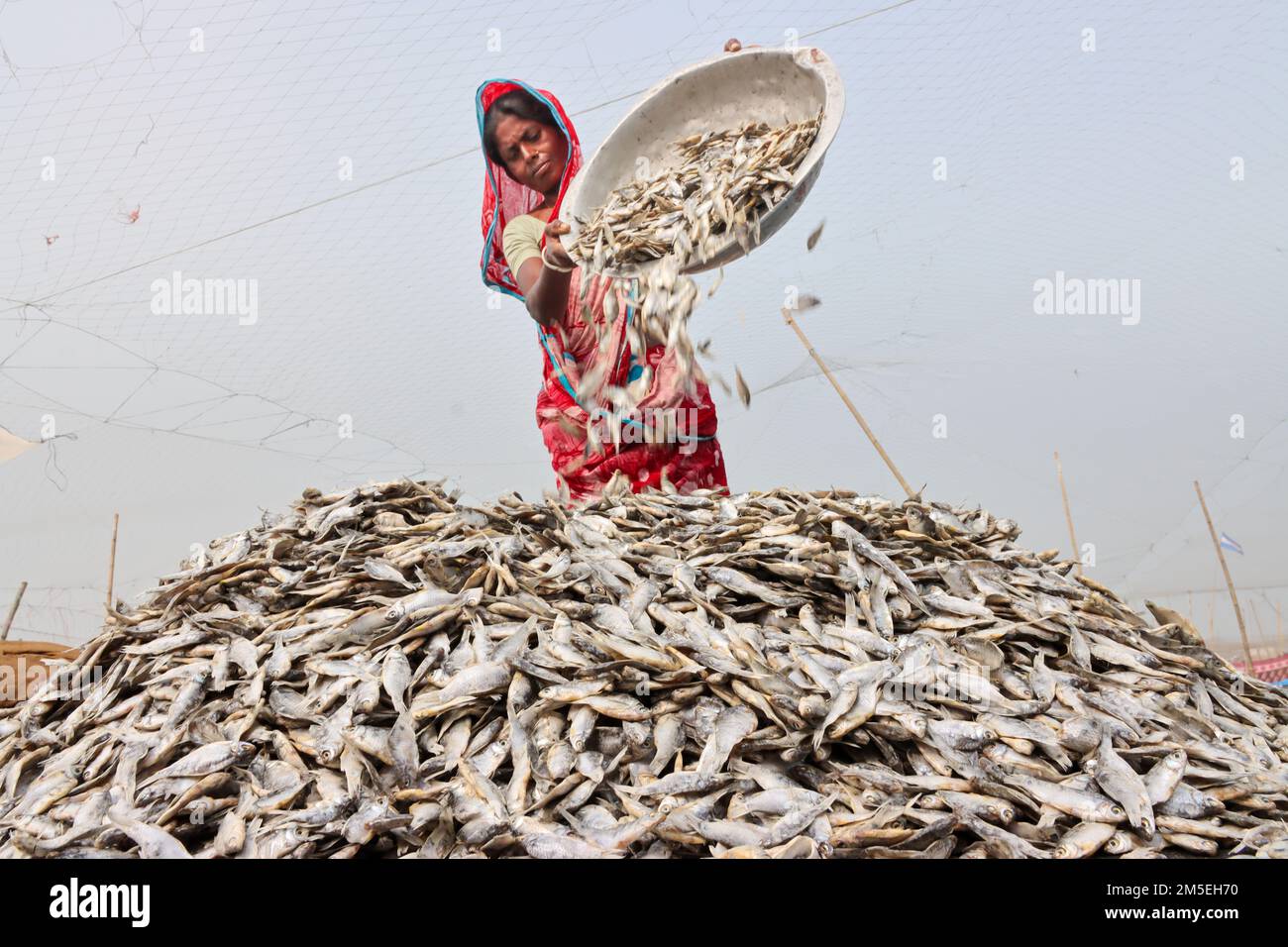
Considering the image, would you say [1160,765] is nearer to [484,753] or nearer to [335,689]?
[484,753]

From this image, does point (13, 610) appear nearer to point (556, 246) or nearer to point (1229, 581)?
point (556, 246)

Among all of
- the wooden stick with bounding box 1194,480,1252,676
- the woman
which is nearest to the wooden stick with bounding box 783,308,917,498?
the woman

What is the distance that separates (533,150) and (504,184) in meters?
0.20

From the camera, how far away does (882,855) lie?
4.90 ft

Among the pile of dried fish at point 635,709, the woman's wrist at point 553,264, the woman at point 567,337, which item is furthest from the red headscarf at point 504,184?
the pile of dried fish at point 635,709

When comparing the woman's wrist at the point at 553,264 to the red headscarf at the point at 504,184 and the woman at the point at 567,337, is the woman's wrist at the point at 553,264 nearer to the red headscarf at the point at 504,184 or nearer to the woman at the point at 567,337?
the woman at the point at 567,337

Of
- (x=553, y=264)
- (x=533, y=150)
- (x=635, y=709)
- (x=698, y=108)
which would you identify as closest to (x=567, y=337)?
(x=553, y=264)

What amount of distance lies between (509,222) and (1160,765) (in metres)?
3.39

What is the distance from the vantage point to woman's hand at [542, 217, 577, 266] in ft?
11.7

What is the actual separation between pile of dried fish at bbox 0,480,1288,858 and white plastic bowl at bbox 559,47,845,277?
1637 mm

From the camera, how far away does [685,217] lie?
3.22 m

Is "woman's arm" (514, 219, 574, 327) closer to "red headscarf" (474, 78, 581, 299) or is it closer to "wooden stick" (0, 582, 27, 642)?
"red headscarf" (474, 78, 581, 299)

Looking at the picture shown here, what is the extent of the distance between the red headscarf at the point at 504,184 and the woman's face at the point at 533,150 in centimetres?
3

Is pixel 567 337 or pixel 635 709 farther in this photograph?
pixel 567 337
